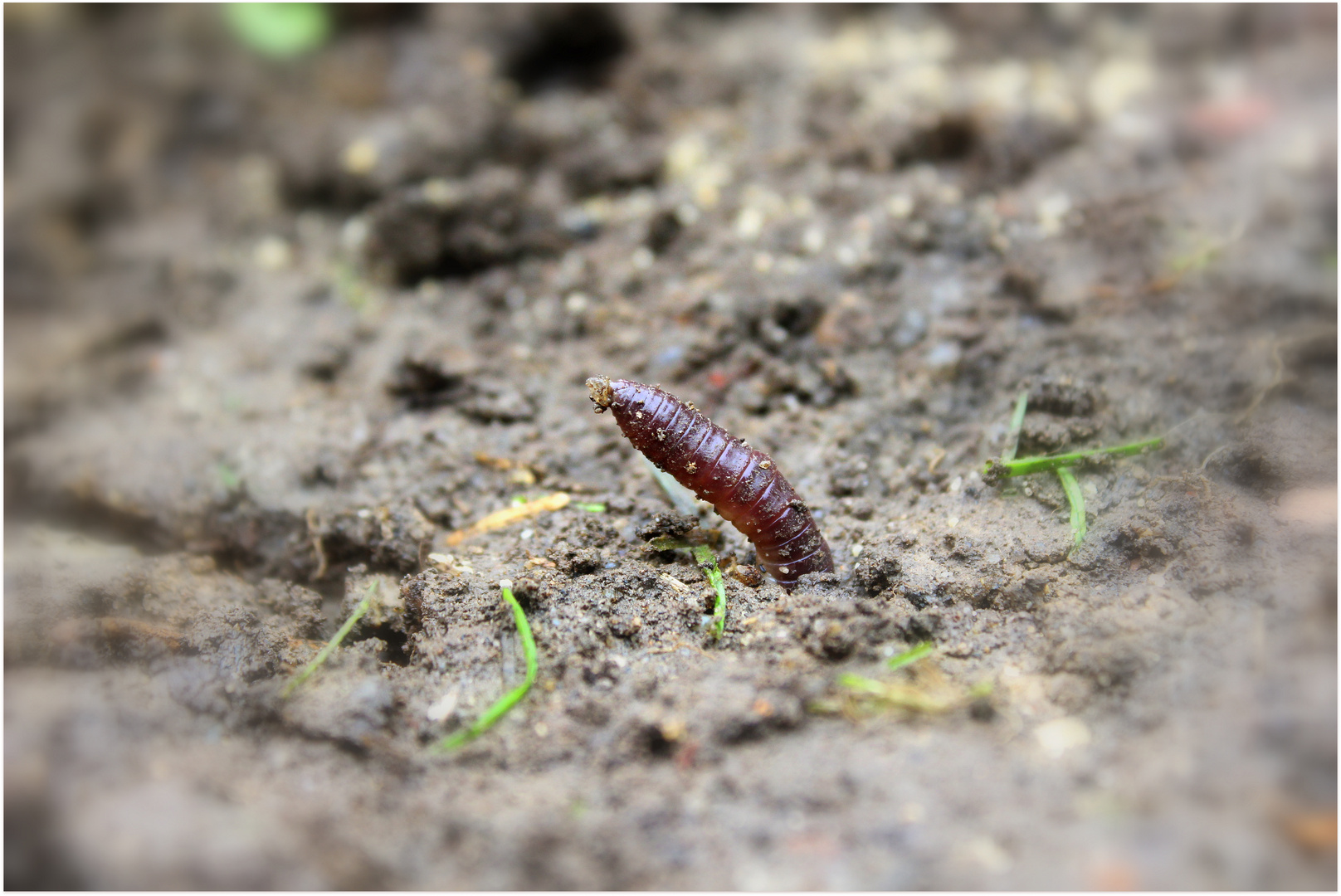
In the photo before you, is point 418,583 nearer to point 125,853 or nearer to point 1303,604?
point 125,853

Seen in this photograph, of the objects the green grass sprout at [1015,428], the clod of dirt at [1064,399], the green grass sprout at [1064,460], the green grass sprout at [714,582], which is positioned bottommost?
the green grass sprout at [714,582]

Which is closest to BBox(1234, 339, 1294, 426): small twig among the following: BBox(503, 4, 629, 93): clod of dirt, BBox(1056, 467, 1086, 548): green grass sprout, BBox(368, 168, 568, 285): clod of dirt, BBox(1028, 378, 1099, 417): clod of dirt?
BBox(1028, 378, 1099, 417): clod of dirt

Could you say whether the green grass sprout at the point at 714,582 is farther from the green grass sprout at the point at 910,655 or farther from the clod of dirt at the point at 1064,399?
the clod of dirt at the point at 1064,399

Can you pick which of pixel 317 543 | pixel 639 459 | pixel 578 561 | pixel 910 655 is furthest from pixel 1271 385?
pixel 317 543

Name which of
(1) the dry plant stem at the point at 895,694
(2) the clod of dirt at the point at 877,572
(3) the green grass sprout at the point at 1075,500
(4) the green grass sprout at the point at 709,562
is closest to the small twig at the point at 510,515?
(4) the green grass sprout at the point at 709,562

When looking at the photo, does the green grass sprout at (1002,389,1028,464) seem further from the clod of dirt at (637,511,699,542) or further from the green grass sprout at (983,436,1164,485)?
the clod of dirt at (637,511,699,542)

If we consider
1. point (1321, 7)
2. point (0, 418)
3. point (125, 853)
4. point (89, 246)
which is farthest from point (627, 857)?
point (1321, 7)

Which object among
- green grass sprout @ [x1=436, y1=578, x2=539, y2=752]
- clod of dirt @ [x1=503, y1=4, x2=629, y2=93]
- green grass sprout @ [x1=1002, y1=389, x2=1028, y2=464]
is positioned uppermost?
clod of dirt @ [x1=503, y1=4, x2=629, y2=93]
